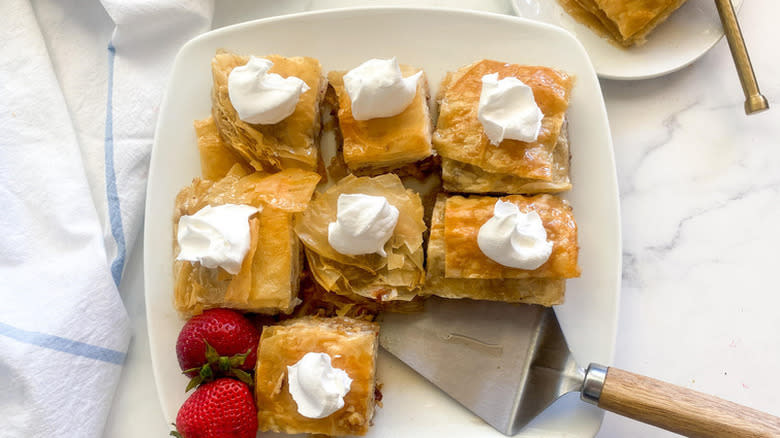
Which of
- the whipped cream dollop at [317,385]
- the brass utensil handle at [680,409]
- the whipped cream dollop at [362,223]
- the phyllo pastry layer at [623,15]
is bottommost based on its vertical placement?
the brass utensil handle at [680,409]


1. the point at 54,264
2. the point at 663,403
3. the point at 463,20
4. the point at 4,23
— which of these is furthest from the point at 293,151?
the point at 663,403

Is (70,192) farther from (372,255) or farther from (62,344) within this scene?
(372,255)

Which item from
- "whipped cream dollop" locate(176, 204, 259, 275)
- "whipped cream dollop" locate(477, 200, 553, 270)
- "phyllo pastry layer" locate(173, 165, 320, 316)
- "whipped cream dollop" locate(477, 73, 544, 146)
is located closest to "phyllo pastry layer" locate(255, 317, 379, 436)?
"phyllo pastry layer" locate(173, 165, 320, 316)

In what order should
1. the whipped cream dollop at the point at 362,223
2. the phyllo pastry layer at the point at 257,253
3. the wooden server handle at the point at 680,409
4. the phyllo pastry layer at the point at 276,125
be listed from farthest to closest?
the phyllo pastry layer at the point at 276,125 < the phyllo pastry layer at the point at 257,253 < the whipped cream dollop at the point at 362,223 < the wooden server handle at the point at 680,409

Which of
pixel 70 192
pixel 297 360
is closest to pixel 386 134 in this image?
pixel 297 360

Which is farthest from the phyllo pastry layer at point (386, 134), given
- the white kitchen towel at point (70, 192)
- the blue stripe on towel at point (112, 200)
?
the blue stripe on towel at point (112, 200)

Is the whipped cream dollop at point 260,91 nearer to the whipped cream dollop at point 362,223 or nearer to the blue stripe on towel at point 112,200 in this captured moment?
the whipped cream dollop at point 362,223
